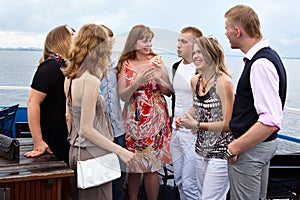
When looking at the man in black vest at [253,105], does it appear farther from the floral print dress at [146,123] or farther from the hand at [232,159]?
the floral print dress at [146,123]

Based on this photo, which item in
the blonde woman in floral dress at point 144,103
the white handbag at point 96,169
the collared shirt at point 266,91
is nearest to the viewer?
the collared shirt at point 266,91

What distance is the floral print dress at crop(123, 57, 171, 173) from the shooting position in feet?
6.66

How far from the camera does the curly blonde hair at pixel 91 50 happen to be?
190 cm

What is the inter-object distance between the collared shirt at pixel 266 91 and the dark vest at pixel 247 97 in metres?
0.04

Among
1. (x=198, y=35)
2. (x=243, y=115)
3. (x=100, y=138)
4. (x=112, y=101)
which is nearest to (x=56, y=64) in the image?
(x=112, y=101)

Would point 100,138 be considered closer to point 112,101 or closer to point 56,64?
point 112,101

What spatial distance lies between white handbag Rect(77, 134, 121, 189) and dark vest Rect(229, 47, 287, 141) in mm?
612

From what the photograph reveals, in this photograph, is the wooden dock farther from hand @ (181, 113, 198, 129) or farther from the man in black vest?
the man in black vest

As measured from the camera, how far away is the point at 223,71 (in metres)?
2.15

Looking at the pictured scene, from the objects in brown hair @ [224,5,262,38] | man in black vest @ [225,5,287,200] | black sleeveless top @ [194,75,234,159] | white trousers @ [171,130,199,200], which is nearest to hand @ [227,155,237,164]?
man in black vest @ [225,5,287,200]

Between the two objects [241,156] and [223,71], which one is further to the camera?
[223,71]

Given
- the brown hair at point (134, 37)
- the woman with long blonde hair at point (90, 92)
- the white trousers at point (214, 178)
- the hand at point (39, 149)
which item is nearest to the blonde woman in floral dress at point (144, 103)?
the brown hair at point (134, 37)

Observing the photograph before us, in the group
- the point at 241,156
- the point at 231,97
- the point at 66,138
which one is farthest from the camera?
the point at 66,138

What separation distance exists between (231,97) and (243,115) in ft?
0.71
